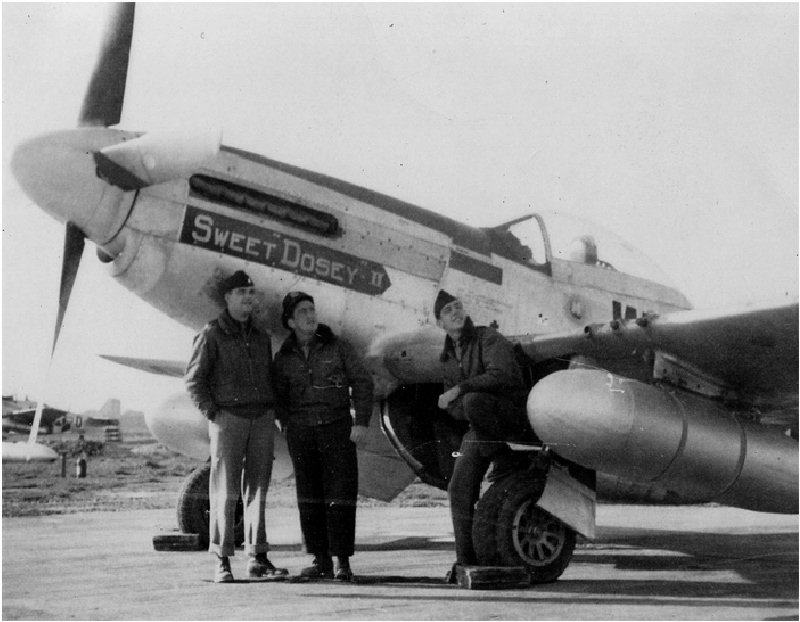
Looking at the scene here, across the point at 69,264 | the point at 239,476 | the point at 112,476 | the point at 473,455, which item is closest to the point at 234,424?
the point at 239,476

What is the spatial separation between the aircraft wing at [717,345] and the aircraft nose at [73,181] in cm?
259

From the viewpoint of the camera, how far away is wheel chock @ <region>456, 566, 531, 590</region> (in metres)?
4.55

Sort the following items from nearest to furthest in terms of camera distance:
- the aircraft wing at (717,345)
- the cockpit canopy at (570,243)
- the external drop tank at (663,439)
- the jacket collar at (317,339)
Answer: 1. the external drop tank at (663,439)
2. the aircraft wing at (717,345)
3. the jacket collar at (317,339)
4. the cockpit canopy at (570,243)

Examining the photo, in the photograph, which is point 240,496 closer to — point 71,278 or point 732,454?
point 71,278

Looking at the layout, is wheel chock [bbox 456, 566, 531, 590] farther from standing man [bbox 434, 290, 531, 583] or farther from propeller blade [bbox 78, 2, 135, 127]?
propeller blade [bbox 78, 2, 135, 127]

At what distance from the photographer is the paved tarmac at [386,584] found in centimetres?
399

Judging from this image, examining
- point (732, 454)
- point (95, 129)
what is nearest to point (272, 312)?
point (95, 129)

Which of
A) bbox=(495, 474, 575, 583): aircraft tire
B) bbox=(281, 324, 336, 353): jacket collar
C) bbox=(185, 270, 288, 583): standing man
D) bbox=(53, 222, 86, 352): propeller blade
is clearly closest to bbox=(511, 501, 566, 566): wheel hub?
bbox=(495, 474, 575, 583): aircraft tire

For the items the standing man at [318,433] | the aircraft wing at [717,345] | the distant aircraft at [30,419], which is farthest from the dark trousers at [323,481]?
the distant aircraft at [30,419]

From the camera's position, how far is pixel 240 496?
5.09m

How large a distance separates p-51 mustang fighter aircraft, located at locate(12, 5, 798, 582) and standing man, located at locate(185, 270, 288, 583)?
514 millimetres

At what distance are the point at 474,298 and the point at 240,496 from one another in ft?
6.42

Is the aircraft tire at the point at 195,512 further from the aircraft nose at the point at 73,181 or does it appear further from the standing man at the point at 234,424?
the aircraft nose at the point at 73,181

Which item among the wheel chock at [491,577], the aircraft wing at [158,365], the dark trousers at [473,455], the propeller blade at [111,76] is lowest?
the wheel chock at [491,577]
